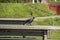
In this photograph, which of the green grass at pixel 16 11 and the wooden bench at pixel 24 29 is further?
the green grass at pixel 16 11

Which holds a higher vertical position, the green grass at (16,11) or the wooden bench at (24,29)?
the wooden bench at (24,29)

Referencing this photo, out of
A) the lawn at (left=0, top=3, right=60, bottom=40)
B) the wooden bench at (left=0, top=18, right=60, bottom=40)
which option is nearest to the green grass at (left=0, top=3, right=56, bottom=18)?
the lawn at (left=0, top=3, right=60, bottom=40)

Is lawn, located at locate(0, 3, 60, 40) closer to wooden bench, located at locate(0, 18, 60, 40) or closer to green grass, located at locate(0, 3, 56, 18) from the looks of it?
green grass, located at locate(0, 3, 56, 18)

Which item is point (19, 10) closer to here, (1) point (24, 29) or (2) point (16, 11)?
(2) point (16, 11)

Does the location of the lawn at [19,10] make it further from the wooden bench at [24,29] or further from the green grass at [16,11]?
the wooden bench at [24,29]

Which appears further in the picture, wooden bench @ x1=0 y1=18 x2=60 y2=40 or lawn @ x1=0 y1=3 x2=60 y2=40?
lawn @ x1=0 y1=3 x2=60 y2=40

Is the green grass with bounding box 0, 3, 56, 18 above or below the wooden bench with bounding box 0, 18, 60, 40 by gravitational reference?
below

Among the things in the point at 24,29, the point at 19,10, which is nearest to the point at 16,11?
the point at 19,10

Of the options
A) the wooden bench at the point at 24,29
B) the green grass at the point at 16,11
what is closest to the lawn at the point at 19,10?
the green grass at the point at 16,11

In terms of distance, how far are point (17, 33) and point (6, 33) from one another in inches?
9.8

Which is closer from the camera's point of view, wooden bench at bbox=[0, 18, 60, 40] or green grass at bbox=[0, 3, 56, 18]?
Result: wooden bench at bbox=[0, 18, 60, 40]

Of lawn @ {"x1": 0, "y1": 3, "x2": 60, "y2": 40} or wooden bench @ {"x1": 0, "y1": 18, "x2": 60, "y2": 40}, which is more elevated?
wooden bench @ {"x1": 0, "y1": 18, "x2": 60, "y2": 40}

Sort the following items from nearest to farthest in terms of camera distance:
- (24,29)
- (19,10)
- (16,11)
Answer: (24,29)
(16,11)
(19,10)

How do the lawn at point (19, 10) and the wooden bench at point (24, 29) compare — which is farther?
the lawn at point (19, 10)
